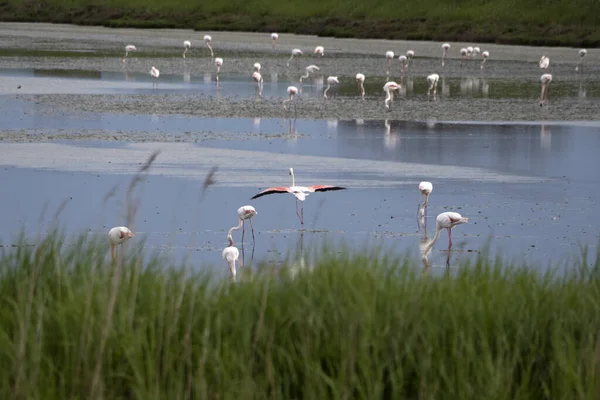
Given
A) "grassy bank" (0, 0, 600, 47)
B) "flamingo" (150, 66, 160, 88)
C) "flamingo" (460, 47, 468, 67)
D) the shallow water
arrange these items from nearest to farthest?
the shallow water, "flamingo" (150, 66, 160, 88), "flamingo" (460, 47, 468, 67), "grassy bank" (0, 0, 600, 47)

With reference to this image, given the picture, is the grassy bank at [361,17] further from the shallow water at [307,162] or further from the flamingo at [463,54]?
the shallow water at [307,162]

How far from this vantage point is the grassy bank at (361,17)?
171 feet

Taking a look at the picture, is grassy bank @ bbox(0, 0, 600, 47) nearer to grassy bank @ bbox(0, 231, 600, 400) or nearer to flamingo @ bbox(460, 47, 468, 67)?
flamingo @ bbox(460, 47, 468, 67)

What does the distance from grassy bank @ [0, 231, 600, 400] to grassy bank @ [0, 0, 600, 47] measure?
43.0 meters

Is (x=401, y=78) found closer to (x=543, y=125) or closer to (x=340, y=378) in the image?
(x=543, y=125)

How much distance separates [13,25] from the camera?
73000 millimetres

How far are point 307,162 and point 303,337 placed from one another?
958 centimetres

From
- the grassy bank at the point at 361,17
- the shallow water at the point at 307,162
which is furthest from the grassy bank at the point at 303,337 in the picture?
the grassy bank at the point at 361,17

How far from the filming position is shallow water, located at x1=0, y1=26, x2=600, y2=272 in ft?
33.4

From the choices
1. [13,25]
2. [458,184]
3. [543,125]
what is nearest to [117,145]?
[458,184]

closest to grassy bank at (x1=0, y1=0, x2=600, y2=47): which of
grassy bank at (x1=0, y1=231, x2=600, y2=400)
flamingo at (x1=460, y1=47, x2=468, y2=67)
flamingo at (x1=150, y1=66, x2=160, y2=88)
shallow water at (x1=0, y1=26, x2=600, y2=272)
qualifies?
flamingo at (x1=460, y1=47, x2=468, y2=67)

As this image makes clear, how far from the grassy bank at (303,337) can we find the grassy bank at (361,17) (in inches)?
1692

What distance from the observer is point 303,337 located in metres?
5.43

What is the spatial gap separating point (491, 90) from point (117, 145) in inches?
535
